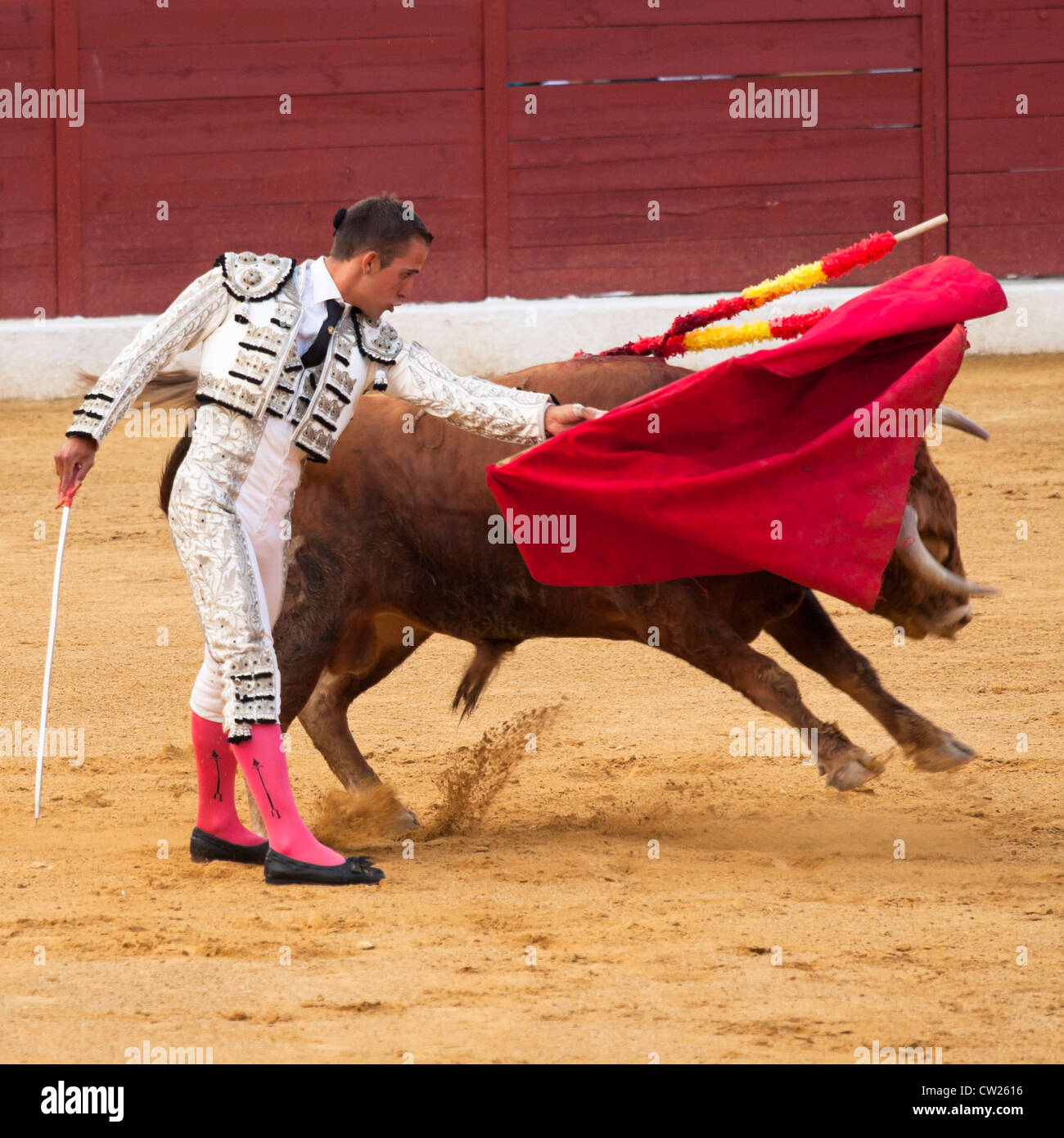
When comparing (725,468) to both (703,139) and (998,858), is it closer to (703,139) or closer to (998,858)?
(998,858)

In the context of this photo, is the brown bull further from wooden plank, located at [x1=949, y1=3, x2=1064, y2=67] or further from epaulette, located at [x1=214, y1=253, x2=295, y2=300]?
wooden plank, located at [x1=949, y1=3, x2=1064, y2=67]

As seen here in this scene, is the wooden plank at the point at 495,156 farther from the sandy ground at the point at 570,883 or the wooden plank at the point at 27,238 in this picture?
the sandy ground at the point at 570,883

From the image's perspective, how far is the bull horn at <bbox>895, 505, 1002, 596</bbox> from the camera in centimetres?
396

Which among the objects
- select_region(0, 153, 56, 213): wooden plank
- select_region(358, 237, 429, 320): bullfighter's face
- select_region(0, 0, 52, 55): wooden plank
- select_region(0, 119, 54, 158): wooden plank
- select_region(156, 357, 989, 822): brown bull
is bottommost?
select_region(156, 357, 989, 822): brown bull

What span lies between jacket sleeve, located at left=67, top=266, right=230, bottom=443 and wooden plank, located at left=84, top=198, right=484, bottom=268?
7.04 meters

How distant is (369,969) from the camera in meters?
3.09

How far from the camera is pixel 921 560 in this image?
399 cm

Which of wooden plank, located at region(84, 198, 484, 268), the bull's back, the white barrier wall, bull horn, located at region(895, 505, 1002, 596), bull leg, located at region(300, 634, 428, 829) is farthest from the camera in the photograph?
wooden plank, located at region(84, 198, 484, 268)

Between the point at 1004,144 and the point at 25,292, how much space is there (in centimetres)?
610

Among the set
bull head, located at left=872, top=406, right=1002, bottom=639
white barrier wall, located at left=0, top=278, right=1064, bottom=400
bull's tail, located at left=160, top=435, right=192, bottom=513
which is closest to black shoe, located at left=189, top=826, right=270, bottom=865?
bull's tail, located at left=160, top=435, right=192, bottom=513

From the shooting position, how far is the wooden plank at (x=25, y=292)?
10328mm

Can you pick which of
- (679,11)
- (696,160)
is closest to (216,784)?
(696,160)

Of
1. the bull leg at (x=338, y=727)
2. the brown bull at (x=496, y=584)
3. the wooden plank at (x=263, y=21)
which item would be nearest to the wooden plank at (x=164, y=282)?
the wooden plank at (x=263, y=21)

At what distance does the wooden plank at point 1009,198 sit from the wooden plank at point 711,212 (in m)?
0.27
